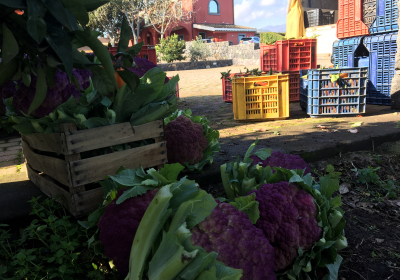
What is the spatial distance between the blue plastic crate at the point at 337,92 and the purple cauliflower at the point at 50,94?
13.5 feet

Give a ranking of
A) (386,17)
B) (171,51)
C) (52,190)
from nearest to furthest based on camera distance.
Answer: (52,190)
(386,17)
(171,51)

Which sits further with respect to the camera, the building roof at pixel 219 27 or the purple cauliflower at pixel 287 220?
the building roof at pixel 219 27

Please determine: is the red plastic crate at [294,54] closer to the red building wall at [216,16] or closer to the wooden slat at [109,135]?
the wooden slat at [109,135]

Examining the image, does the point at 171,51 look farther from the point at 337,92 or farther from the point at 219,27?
the point at 337,92

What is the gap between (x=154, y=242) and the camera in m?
1.22

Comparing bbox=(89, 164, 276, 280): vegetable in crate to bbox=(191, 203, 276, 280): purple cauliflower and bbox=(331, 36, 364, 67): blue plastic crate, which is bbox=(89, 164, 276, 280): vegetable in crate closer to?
bbox=(191, 203, 276, 280): purple cauliflower

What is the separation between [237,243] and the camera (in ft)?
4.41

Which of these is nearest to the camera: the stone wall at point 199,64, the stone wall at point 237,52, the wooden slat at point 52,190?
the wooden slat at point 52,190

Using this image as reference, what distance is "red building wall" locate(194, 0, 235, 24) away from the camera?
35.1 meters

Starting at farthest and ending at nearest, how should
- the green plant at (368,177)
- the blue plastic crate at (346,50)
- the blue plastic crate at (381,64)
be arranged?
the blue plastic crate at (346,50)
the blue plastic crate at (381,64)
the green plant at (368,177)

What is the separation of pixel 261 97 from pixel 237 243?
4.04 metres

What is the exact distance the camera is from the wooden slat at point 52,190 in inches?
72.2

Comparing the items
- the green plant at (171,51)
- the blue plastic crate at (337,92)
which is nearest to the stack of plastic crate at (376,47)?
the blue plastic crate at (337,92)

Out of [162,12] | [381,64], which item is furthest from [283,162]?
[162,12]
